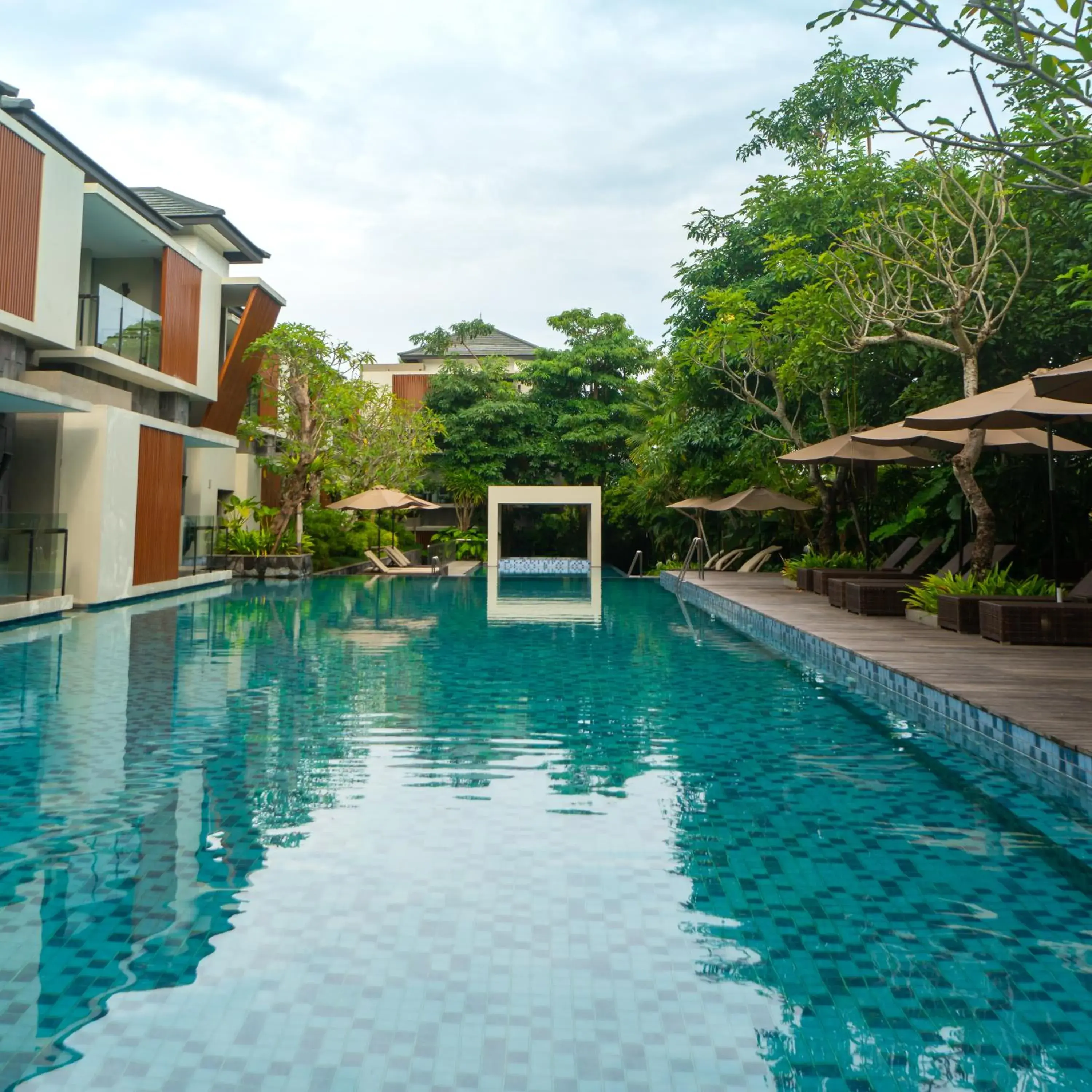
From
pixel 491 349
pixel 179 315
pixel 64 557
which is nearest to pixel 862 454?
pixel 64 557

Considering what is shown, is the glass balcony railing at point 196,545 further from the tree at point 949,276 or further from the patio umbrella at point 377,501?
the tree at point 949,276

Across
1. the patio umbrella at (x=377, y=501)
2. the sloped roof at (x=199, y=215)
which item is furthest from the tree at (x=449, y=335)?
the patio umbrella at (x=377, y=501)

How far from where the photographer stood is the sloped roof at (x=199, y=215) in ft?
71.7

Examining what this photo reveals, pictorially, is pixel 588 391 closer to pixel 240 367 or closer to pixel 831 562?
pixel 240 367

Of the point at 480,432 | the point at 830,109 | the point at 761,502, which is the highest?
the point at 830,109

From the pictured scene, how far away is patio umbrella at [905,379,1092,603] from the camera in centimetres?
813

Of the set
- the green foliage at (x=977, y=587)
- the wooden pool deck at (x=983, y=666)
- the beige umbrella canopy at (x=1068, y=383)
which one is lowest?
the wooden pool deck at (x=983, y=666)

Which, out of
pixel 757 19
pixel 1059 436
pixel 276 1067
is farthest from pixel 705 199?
pixel 276 1067

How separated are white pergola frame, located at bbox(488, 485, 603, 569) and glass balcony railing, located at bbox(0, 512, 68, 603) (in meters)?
15.8

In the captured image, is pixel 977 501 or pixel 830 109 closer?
pixel 977 501

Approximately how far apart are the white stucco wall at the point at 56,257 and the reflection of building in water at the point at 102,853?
26.4 ft

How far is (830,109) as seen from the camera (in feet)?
92.1

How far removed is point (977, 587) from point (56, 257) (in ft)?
41.8

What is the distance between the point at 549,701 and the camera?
7129mm
